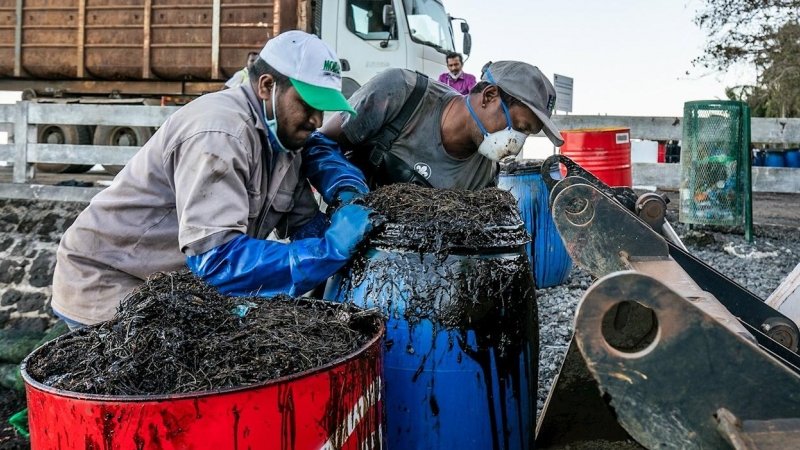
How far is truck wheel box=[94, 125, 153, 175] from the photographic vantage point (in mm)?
11906

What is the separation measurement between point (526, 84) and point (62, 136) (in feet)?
38.1

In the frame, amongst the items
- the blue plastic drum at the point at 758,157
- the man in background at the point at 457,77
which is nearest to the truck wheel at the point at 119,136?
the man in background at the point at 457,77

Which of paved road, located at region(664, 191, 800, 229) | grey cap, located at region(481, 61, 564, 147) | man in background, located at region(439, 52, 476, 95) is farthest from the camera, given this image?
man in background, located at region(439, 52, 476, 95)

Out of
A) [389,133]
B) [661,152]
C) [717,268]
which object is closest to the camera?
[389,133]

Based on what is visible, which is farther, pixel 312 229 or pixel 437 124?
pixel 437 124

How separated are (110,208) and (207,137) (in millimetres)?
619

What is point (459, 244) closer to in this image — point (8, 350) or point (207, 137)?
point (207, 137)

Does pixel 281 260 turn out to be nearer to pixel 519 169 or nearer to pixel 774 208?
pixel 519 169

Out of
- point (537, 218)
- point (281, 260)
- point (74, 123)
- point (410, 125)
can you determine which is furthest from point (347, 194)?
point (74, 123)

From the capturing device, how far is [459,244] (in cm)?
209

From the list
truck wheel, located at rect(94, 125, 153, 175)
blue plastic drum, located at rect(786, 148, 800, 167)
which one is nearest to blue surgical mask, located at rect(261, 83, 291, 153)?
truck wheel, located at rect(94, 125, 153, 175)

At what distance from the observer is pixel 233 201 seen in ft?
6.95

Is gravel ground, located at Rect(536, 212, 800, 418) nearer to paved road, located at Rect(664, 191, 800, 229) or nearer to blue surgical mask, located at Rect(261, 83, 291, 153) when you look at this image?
paved road, located at Rect(664, 191, 800, 229)

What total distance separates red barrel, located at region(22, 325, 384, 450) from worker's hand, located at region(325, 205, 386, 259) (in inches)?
24.1
